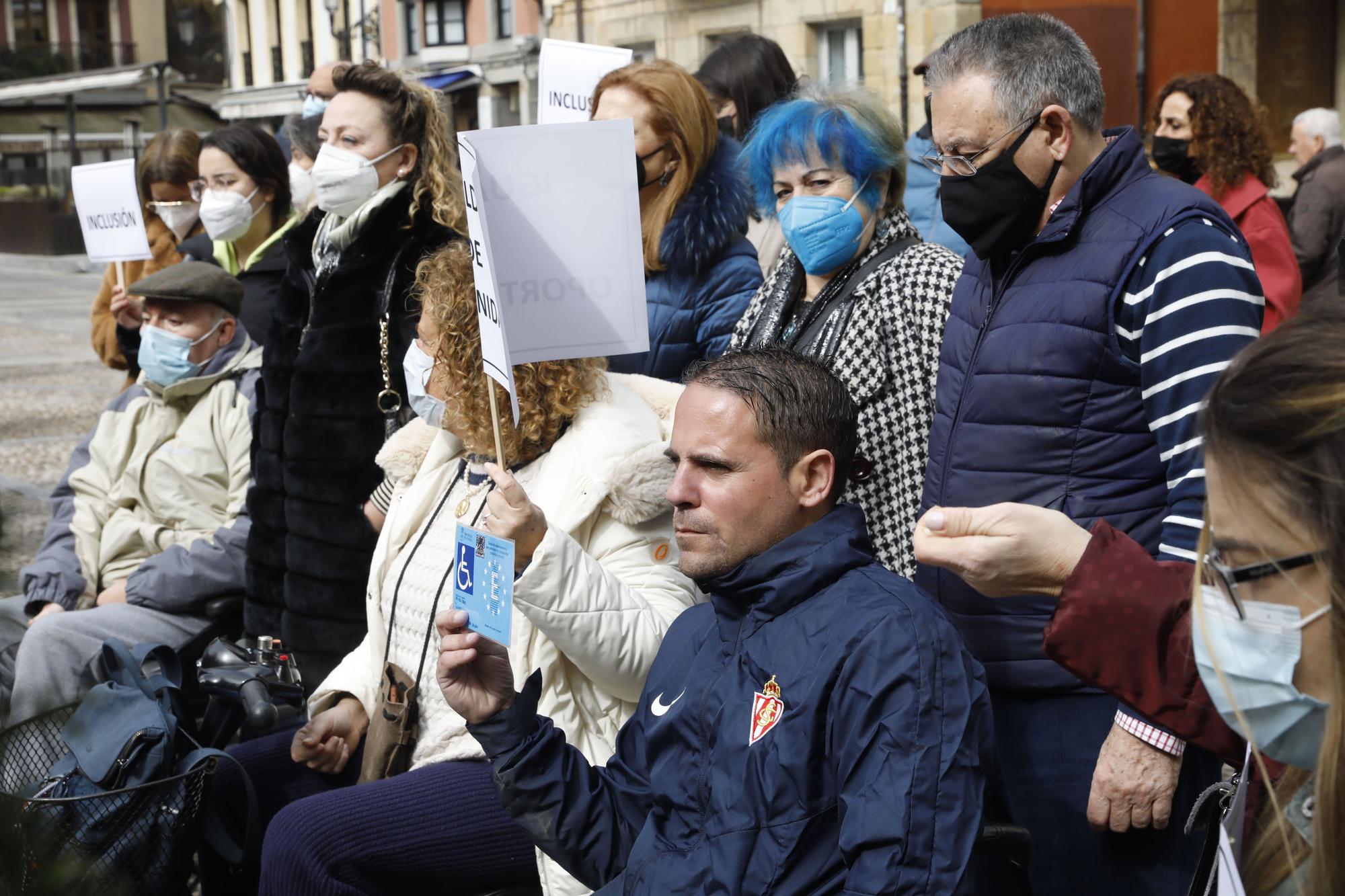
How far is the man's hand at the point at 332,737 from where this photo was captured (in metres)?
3.25

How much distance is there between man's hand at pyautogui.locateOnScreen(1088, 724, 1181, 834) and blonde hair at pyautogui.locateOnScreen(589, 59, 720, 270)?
1.99 metres

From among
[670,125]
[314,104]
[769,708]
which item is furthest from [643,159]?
[314,104]

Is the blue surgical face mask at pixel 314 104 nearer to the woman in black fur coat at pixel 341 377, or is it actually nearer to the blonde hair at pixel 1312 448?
the woman in black fur coat at pixel 341 377

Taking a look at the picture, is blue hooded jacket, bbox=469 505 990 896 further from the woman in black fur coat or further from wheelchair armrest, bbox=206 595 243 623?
wheelchair armrest, bbox=206 595 243 623

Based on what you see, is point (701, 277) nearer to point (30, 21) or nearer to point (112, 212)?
point (112, 212)

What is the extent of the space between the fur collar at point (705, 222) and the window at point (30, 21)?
2443 inches

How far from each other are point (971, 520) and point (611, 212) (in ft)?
3.61

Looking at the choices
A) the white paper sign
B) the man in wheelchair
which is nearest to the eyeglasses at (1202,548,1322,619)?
the man in wheelchair

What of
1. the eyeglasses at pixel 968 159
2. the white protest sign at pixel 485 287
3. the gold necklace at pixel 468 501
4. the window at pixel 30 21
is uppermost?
the window at pixel 30 21

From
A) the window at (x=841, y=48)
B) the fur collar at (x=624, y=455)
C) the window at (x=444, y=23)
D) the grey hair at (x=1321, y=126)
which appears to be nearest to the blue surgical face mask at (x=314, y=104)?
the fur collar at (x=624, y=455)

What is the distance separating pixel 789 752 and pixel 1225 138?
431 centimetres

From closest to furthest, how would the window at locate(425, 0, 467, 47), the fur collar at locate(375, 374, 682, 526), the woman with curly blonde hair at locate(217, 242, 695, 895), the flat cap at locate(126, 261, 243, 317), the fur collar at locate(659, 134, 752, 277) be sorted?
1. the woman with curly blonde hair at locate(217, 242, 695, 895)
2. the fur collar at locate(375, 374, 682, 526)
3. the fur collar at locate(659, 134, 752, 277)
4. the flat cap at locate(126, 261, 243, 317)
5. the window at locate(425, 0, 467, 47)

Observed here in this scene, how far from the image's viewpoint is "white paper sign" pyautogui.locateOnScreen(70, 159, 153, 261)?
564 centimetres

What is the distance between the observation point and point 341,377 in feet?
12.3
